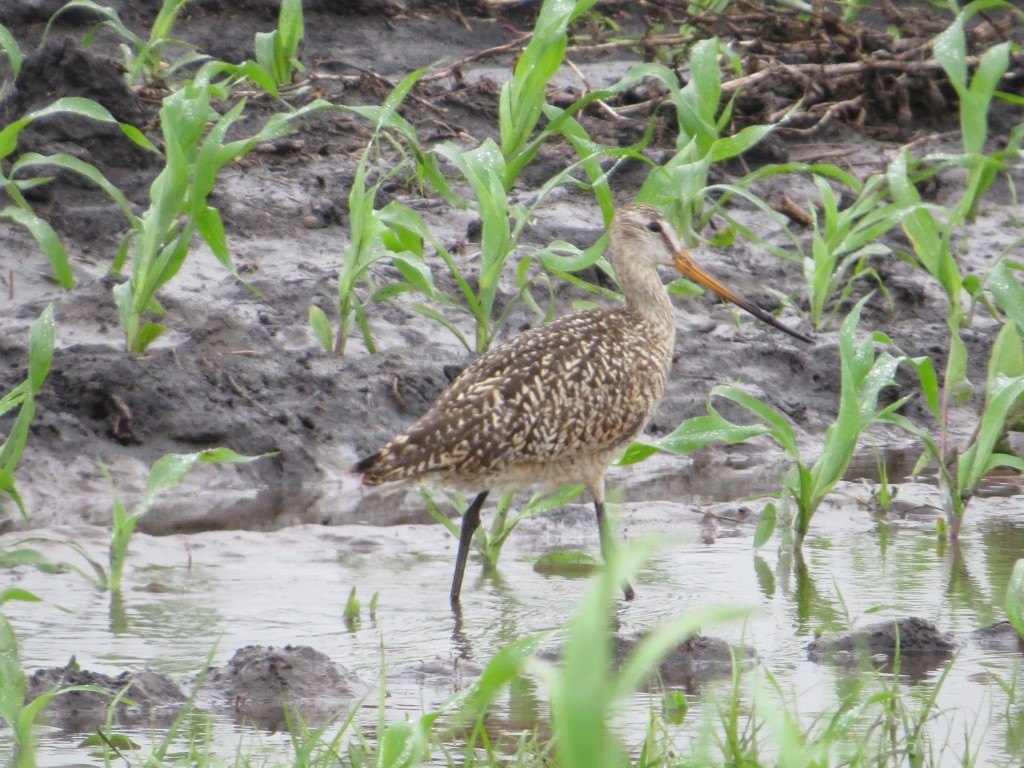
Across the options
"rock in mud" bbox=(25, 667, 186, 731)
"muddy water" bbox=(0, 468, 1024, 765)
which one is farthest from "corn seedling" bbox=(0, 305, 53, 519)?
"rock in mud" bbox=(25, 667, 186, 731)

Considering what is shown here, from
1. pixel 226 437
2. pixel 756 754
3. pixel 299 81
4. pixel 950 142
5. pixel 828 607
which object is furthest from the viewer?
pixel 950 142

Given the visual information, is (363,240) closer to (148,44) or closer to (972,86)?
(148,44)

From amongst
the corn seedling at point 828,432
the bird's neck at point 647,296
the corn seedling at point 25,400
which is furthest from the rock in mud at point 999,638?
the corn seedling at point 25,400

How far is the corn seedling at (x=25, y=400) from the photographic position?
16.6ft

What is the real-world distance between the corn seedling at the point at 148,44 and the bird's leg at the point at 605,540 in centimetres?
366

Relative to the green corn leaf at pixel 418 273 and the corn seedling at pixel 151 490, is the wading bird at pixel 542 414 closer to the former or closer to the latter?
the corn seedling at pixel 151 490

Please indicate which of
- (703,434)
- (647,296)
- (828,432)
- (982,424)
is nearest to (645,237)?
(647,296)

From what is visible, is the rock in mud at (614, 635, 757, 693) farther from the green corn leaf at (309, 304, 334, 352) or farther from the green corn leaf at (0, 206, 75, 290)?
the green corn leaf at (0, 206, 75, 290)

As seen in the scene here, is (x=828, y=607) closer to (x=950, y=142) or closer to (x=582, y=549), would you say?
(x=582, y=549)

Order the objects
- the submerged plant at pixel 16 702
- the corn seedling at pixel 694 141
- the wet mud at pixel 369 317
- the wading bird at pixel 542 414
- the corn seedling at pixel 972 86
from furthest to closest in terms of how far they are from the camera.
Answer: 1. the corn seedling at pixel 694 141
2. the corn seedling at pixel 972 86
3. the wet mud at pixel 369 317
4. the wading bird at pixel 542 414
5. the submerged plant at pixel 16 702

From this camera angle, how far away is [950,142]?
9852 millimetres

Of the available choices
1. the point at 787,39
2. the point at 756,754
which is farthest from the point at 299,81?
the point at 756,754

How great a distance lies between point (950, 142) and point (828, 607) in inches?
207

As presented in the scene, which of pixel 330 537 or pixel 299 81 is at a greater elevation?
pixel 299 81
